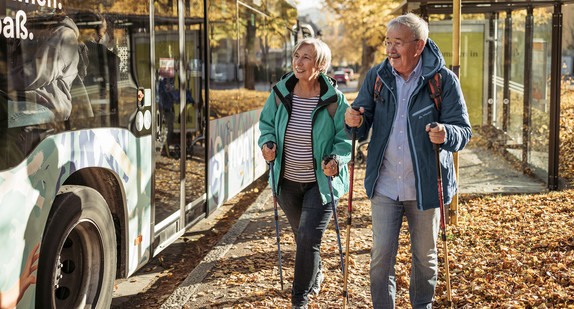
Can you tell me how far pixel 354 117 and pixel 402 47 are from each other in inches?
19.8

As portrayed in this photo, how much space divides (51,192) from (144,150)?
152 centimetres

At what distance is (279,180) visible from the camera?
16.1ft

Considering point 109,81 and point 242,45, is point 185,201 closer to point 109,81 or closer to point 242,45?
point 109,81

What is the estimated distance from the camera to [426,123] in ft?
13.3

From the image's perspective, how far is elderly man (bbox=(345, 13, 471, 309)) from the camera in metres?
4.04

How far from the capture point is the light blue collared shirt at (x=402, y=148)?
4.11 m

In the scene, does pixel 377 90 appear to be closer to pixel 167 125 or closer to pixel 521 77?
pixel 167 125

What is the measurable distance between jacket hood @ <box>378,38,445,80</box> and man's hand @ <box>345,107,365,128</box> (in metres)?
0.29

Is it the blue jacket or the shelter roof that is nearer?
the blue jacket

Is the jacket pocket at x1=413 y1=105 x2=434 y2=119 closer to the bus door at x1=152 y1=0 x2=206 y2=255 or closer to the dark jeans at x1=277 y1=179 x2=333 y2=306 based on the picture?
the dark jeans at x1=277 y1=179 x2=333 y2=306

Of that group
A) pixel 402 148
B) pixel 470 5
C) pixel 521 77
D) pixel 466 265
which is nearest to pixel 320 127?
pixel 402 148

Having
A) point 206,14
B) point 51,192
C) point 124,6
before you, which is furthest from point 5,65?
point 206,14

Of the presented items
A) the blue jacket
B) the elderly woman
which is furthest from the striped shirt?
the blue jacket

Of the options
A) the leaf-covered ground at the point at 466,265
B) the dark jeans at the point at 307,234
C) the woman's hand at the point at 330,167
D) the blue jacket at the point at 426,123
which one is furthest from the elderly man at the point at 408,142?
the leaf-covered ground at the point at 466,265
